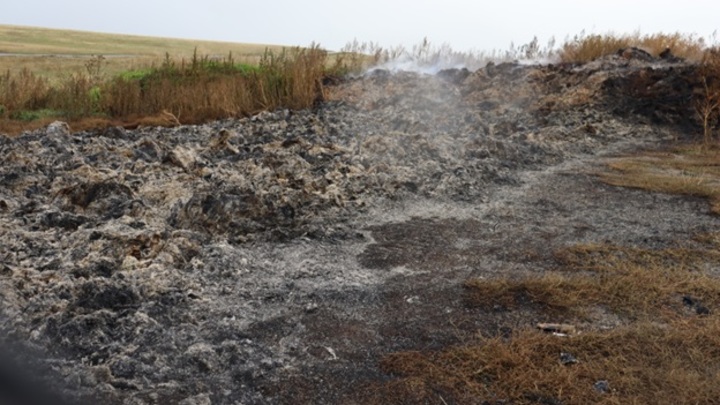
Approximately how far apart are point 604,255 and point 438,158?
2.98 metres

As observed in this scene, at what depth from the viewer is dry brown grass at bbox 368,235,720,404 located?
2.61 meters

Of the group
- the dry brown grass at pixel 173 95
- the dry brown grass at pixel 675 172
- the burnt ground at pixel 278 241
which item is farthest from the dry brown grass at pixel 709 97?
the dry brown grass at pixel 173 95

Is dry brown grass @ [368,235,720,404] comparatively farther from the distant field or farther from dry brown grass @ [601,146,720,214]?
the distant field

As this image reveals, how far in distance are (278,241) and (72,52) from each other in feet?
102

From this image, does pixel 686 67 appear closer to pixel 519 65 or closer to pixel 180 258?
pixel 519 65

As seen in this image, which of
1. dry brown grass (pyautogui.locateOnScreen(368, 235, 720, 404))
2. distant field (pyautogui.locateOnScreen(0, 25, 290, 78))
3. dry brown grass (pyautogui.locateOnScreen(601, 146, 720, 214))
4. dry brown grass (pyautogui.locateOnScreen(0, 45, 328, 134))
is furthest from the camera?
distant field (pyautogui.locateOnScreen(0, 25, 290, 78))

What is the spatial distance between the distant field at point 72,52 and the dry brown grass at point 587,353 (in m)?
13.7

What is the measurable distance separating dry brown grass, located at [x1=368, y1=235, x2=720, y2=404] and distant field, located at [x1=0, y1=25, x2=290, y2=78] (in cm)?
1370

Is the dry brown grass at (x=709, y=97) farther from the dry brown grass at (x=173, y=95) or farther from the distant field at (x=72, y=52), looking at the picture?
the distant field at (x=72, y=52)

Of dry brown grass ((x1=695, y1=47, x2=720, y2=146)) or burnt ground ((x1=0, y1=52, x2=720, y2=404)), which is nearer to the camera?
burnt ground ((x1=0, y1=52, x2=720, y2=404))

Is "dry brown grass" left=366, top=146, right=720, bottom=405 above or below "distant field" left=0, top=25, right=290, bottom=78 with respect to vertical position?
below

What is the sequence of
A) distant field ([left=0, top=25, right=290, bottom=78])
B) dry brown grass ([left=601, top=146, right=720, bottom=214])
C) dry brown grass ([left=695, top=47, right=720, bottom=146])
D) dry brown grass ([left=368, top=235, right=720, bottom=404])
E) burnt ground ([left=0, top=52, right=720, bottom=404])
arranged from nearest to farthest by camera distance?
dry brown grass ([left=368, top=235, right=720, bottom=404])
burnt ground ([left=0, top=52, right=720, bottom=404])
dry brown grass ([left=601, top=146, right=720, bottom=214])
dry brown grass ([left=695, top=47, right=720, bottom=146])
distant field ([left=0, top=25, right=290, bottom=78])

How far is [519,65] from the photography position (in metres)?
12.9

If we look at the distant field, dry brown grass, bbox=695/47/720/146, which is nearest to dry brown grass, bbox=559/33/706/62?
dry brown grass, bbox=695/47/720/146
